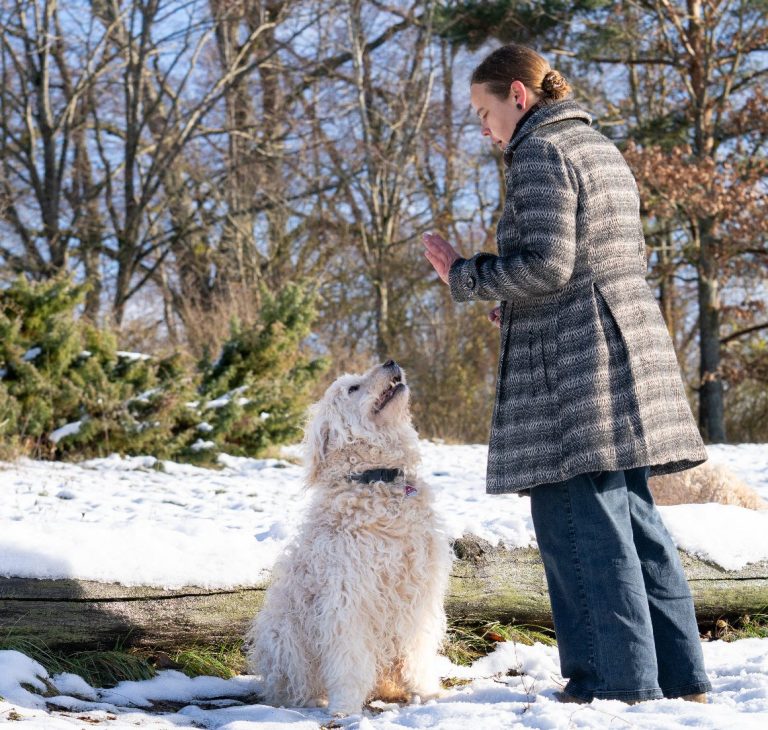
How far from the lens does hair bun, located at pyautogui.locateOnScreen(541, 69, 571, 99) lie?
3.09m

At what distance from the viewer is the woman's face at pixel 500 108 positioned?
121 inches

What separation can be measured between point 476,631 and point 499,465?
1562mm

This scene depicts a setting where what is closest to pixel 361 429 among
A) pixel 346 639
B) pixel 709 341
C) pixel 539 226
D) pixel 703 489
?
pixel 346 639

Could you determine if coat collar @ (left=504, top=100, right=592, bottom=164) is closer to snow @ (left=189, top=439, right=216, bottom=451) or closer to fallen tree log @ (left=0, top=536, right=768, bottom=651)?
fallen tree log @ (left=0, top=536, right=768, bottom=651)

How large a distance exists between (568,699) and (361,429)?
1.27 m

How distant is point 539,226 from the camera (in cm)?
287

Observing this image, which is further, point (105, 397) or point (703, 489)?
point (105, 397)

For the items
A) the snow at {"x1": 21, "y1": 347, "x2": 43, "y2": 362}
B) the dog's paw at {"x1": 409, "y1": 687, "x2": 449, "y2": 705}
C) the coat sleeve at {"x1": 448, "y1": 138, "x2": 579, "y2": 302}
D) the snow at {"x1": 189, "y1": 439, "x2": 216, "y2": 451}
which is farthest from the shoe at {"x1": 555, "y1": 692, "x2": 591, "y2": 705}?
the snow at {"x1": 21, "y1": 347, "x2": 43, "y2": 362}

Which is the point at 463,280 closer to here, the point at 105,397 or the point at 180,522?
the point at 180,522

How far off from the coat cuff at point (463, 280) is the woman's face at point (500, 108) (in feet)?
1.53

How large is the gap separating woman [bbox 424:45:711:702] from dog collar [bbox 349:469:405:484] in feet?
1.94

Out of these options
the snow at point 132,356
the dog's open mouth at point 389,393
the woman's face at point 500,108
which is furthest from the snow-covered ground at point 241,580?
the snow at point 132,356

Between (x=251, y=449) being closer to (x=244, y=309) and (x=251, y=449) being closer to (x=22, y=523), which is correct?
(x=244, y=309)

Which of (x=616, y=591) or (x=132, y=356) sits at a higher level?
(x=132, y=356)
